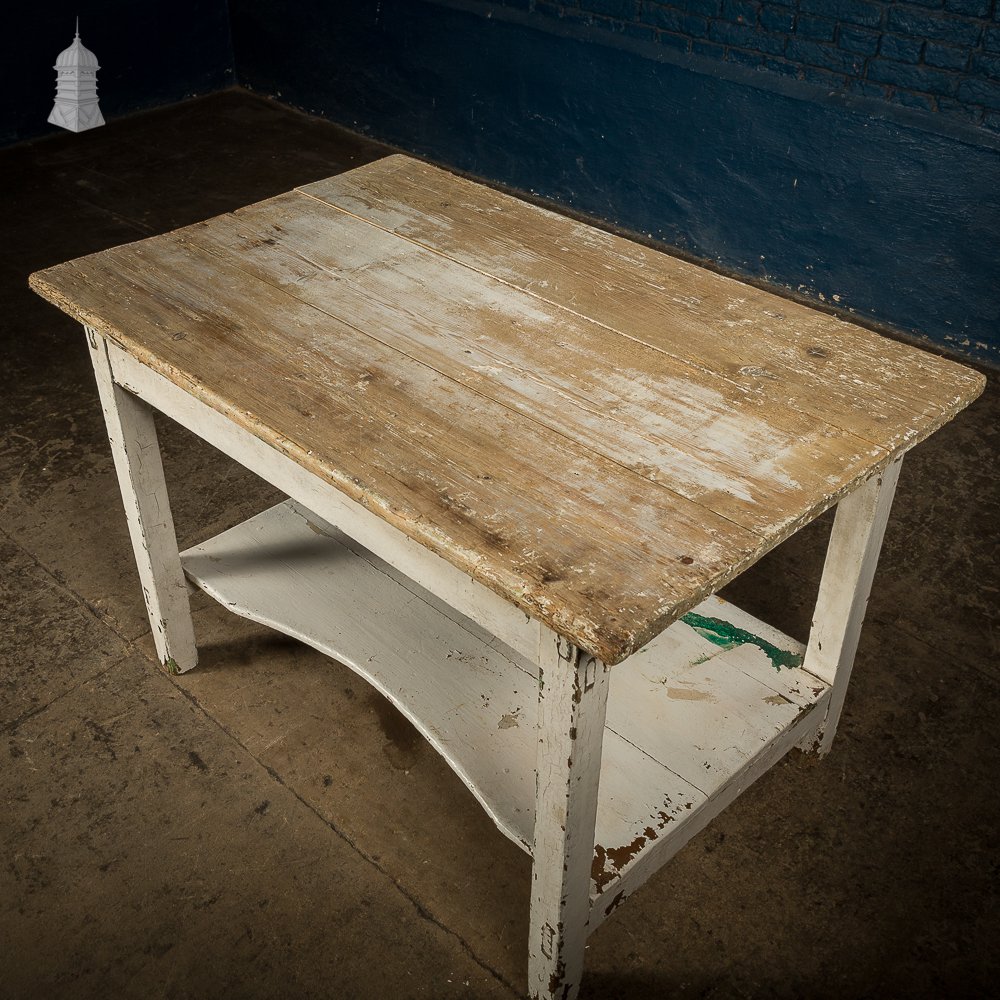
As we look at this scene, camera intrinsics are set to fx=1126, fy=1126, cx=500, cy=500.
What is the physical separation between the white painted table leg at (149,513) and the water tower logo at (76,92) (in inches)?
126

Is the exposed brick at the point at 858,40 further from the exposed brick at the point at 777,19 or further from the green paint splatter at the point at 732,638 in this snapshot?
the green paint splatter at the point at 732,638

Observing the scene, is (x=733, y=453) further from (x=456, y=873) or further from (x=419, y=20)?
(x=419, y=20)

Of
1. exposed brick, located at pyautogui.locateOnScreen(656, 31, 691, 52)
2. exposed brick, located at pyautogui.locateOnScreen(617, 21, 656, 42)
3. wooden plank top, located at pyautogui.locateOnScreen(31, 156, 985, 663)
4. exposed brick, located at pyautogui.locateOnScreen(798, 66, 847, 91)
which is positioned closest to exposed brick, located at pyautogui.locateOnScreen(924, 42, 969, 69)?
exposed brick, located at pyautogui.locateOnScreen(798, 66, 847, 91)

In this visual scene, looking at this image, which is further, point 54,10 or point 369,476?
point 54,10

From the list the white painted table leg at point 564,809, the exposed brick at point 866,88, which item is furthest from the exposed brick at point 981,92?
the white painted table leg at point 564,809

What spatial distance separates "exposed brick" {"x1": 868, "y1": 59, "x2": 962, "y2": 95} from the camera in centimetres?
326

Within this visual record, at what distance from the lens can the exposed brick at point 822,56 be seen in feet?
11.3

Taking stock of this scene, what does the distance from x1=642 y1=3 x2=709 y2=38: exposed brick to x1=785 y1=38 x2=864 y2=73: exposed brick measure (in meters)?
0.34

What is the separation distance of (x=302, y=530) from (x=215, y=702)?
0.40m

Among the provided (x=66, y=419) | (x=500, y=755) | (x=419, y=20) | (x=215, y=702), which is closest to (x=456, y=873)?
(x=500, y=755)

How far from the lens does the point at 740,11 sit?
364 cm

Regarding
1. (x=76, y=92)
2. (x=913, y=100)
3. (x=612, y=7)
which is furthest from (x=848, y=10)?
(x=76, y=92)

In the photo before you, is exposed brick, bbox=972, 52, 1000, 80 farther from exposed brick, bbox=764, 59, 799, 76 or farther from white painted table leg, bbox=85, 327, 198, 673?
white painted table leg, bbox=85, 327, 198, 673

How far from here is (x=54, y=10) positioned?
4.92 metres
